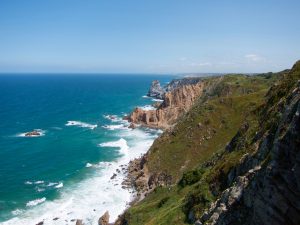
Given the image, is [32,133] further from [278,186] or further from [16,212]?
[278,186]

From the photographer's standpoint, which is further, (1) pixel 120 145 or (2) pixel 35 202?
(1) pixel 120 145

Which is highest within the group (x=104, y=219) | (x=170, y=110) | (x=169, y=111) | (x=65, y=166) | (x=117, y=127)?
(x=170, y=110)

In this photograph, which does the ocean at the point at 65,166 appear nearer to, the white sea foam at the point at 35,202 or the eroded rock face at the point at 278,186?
the white sea foam at the point at 35,202

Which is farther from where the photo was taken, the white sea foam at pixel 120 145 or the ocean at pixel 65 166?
the white sea foam at pixel 120 145

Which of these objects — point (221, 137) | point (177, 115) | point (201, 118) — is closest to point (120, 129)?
point (177, 115)

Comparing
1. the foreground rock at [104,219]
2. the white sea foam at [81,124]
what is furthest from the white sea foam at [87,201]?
the white sea foam at [81,124]

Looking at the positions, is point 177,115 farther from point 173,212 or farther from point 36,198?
point 173,212

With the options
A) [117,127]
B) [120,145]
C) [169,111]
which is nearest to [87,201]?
[120,145]
